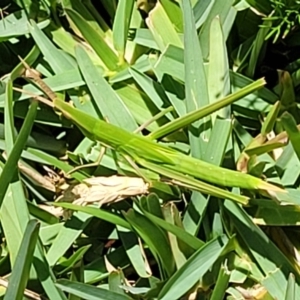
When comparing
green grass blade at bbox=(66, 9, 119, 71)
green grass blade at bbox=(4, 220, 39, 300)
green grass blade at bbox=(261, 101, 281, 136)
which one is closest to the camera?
green grass blade at bbox=(4, 220, 39, 300)

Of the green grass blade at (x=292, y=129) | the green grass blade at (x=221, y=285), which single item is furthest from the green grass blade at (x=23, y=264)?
the green grass blade at (x=292, y=129)

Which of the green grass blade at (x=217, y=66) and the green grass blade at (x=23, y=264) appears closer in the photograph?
the green grass blade at (x=23, y=264)

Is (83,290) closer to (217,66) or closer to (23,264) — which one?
(23,264)

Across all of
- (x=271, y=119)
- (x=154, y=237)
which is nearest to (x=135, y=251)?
(x=154, y=237)

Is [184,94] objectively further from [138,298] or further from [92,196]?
[138,298]

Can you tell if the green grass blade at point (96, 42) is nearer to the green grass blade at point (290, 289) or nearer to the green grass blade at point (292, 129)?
the green grass blade at point (292, 129)

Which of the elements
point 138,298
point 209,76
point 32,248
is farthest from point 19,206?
point 209,76

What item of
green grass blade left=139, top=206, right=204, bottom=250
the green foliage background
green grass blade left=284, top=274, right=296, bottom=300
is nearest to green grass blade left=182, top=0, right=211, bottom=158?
the green foliage background

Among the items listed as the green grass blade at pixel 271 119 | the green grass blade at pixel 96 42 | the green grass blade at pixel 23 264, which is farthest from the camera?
the green grass blade at pixel 96 42

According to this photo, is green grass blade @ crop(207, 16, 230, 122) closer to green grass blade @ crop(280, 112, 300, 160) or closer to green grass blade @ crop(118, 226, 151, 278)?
green grass blade @ crop(280, 112, 300, 160)
